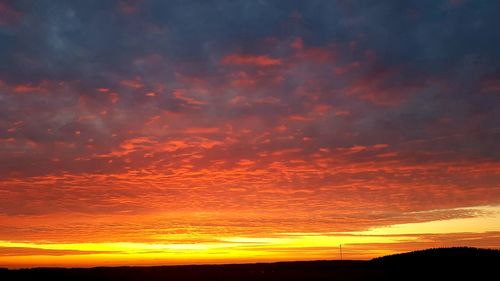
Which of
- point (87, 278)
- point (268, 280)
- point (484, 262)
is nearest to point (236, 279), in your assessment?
point (268, 280)

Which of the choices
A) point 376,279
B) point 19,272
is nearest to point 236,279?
point 376,279

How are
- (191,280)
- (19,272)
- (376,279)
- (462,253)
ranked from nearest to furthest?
(376,279), (191,280), (19,272), (462,253)

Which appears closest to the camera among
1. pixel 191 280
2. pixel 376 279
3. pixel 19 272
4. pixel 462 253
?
pixel 376 279

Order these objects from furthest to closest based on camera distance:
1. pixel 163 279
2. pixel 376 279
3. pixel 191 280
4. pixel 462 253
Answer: pixel 462 253 < pixel 163 279 < pixel 191 280 < pixel 376 279

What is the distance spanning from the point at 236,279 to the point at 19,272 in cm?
3690

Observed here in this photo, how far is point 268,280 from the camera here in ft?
206

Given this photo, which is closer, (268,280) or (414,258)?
(268,280)

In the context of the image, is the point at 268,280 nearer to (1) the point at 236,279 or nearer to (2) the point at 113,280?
(1) the point at 236,279

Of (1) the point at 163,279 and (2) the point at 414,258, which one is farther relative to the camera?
(2) the point at 414,258

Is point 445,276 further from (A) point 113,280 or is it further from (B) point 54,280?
(B) point 54,280

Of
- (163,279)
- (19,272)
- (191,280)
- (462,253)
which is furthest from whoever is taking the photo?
(462,253)

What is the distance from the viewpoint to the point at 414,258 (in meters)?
92.9

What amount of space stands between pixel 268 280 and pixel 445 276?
2541 centimetres

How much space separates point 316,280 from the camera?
61.7 meters
